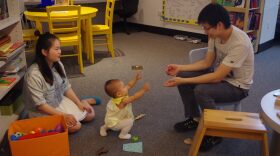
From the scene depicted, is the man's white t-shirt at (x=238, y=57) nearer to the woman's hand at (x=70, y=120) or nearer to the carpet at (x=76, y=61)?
the woman's hand at (x=70, y=120)

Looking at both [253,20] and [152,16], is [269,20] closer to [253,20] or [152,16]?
[253,20]

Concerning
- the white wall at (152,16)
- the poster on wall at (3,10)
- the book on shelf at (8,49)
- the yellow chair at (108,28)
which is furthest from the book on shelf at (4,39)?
the white wall at (152,16)

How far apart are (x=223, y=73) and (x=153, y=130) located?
74cm

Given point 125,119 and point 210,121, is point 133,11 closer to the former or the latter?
point 125,119

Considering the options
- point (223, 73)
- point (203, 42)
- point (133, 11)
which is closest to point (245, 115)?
point (223, 73)

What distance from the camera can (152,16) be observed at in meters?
5.85

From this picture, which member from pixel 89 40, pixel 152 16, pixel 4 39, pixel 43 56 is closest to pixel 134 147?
pixel 43 56

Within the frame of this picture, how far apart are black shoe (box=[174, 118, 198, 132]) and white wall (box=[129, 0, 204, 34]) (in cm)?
317

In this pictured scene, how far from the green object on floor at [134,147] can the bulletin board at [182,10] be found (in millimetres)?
3400

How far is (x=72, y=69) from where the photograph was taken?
3.79m

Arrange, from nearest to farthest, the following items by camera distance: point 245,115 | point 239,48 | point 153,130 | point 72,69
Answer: point 245,115 → point 239,48 → point 153,130 → point 72,69

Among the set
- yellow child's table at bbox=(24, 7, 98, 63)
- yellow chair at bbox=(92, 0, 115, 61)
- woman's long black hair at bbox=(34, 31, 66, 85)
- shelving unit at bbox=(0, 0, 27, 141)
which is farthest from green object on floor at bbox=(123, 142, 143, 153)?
yellow chair at bbox=(92, 0, 115, 61)

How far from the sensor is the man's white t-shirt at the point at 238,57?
6.37ft

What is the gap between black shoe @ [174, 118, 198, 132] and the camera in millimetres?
2340
